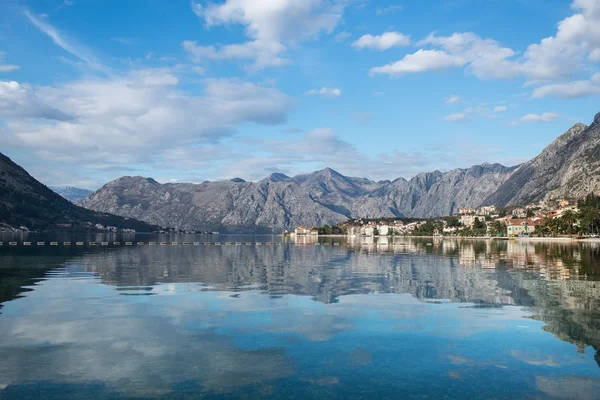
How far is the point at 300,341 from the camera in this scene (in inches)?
914

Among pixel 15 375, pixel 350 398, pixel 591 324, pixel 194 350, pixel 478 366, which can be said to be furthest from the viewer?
pixel 591 324

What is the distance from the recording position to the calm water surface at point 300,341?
54.7 feet

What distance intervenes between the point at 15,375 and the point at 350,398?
12733 millimetres

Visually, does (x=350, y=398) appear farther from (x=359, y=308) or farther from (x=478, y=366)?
(x=359, y=308)

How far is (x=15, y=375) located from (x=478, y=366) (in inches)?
727

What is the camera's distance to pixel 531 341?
2338cm

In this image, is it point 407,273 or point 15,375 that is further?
point 407,273

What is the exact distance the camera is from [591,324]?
87.1ft

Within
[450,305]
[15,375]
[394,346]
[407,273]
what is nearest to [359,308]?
[450,305]

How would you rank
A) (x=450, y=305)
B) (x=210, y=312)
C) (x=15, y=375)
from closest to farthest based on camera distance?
(x=15, y=375)
(x=210, y=312)
(x=450, y=305)

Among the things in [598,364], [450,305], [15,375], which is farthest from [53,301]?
[598,364]

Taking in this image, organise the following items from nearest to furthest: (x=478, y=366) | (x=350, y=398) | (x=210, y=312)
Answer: (x=350, y=398) < (x=478, y=366) < (x=210, y=312)

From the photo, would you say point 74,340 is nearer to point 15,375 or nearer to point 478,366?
point 15,375

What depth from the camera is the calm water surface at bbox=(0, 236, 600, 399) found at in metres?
16.7
